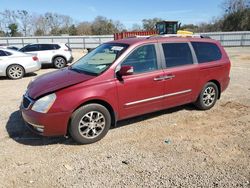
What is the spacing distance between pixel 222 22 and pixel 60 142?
174ft

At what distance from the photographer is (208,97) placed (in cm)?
601

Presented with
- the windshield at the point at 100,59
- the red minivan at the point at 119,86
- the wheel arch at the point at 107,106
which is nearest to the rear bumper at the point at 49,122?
the red minivan at the point at 119,86

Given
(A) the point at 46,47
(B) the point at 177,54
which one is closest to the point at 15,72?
(A) the point at 46,47

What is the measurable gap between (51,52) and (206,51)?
10013mm

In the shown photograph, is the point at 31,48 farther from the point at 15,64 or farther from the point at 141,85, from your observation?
the point at 141,85

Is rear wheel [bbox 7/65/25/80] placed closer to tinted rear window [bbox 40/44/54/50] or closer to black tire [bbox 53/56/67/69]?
black tire [bbox 53/56/67/69]

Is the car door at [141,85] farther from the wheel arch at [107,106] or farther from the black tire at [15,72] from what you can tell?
the black tire at [15,72]

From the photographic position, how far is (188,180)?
336 cm

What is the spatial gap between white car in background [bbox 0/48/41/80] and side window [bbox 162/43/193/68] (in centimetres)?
763

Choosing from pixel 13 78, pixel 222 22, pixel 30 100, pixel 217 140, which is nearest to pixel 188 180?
pixel 217 140

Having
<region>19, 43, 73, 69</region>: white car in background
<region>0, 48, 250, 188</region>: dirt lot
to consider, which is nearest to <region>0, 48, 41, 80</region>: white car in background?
<region>19, 43, 73, 69</region>: white car in background

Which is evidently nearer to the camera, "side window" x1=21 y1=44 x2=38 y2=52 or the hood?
the hood

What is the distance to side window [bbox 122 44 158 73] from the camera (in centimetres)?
474

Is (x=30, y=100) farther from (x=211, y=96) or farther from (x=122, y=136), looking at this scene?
(x=211, y=96)
